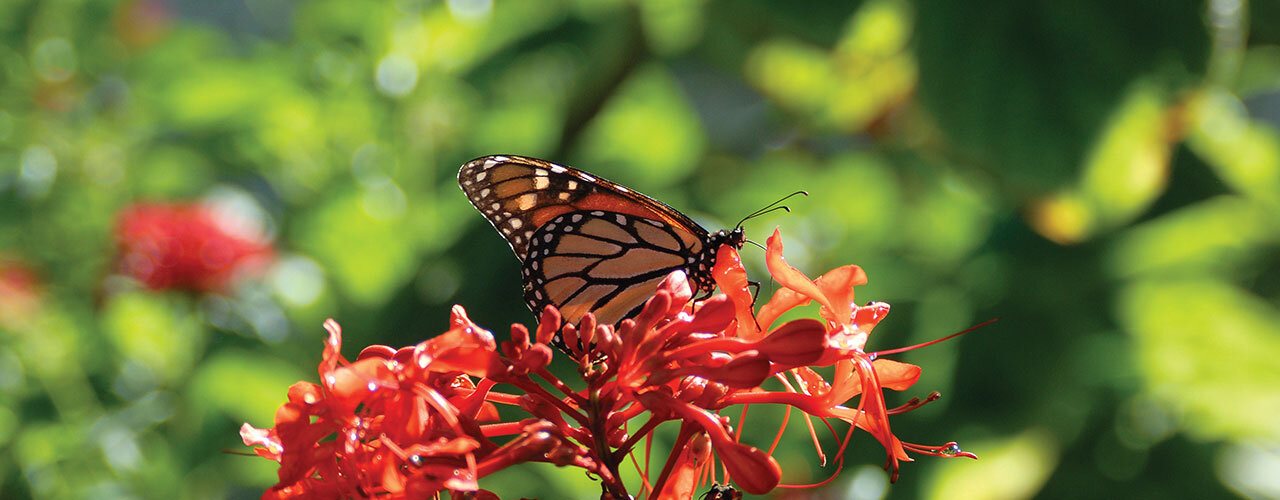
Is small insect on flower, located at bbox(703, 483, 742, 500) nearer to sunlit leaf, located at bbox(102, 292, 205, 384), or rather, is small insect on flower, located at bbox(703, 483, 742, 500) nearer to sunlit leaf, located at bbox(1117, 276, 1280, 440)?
sunlit leaf, located at bbox(1117, 276, 1280, 440)

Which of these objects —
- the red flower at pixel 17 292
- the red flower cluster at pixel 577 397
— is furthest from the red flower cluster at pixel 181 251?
the red flower cluster at pixel 577 397

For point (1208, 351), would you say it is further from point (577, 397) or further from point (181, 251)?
point (181, 251)

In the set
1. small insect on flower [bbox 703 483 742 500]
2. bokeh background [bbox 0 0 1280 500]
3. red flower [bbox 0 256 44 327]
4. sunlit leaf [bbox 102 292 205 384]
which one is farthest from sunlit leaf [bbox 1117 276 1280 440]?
red flower [bbox 0 256 44 327]

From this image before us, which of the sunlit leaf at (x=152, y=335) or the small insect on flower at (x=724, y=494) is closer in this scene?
the small insect on flower at (x=724, y=494)

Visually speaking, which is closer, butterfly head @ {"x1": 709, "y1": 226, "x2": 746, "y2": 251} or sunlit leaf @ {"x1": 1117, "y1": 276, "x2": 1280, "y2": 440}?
butterfly head @ {"x1": 709, "y1": 226, "x2": 746, "y2": 251}

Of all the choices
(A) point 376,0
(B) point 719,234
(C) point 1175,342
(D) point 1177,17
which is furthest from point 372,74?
(C) point 1175,342

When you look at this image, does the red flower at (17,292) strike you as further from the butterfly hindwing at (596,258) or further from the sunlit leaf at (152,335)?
the butterfly hindwing at (596,258)

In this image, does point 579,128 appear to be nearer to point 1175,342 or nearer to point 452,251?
point 452,251

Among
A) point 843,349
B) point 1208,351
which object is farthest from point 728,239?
point 1208,351

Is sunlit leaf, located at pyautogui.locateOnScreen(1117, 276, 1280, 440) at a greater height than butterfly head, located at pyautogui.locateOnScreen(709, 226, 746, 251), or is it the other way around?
sunlit leaf, located at pyautogui.locateOnScreen(1117, 276, 1280, 440)
